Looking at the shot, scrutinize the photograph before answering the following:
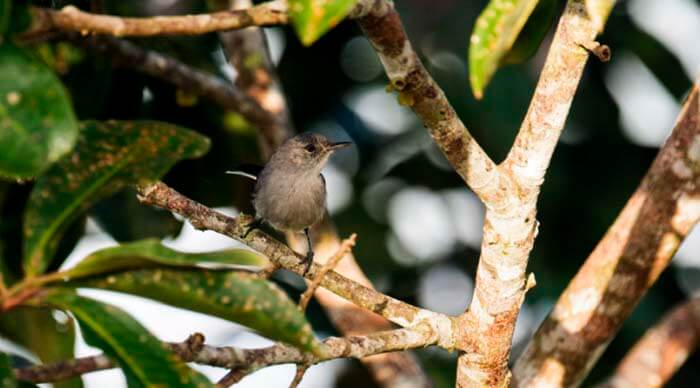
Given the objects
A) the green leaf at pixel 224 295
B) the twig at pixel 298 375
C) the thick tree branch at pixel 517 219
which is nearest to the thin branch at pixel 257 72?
the thick tree branch at pixel 517 219

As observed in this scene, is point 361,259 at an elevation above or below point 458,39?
below

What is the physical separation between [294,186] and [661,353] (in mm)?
2050

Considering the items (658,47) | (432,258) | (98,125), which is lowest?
(432,258)

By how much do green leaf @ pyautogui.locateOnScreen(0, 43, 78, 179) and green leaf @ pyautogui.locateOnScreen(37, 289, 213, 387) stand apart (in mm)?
276

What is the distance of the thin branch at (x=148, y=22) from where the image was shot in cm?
207

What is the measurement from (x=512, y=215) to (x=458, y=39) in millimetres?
2975

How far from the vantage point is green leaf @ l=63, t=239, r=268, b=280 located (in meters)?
1.89

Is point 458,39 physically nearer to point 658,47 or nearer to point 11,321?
point 658,47

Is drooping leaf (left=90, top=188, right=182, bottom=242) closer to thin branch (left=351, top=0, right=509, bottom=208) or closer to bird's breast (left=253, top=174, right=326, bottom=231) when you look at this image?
bird's breast (left=253, top=174, right=326, bottom=231)

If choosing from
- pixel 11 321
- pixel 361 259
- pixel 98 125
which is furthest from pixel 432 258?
pixel 98 125

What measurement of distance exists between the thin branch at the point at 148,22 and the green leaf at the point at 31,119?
19cm

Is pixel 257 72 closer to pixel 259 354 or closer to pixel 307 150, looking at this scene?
pixel 307 150

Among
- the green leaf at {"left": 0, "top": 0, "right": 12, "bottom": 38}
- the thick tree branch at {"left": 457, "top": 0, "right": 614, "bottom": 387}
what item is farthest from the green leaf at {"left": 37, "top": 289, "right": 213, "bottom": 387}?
the thick tree branch at {"left": 457, "top": 0, "right": 614, "bottom": 387}

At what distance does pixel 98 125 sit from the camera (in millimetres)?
2162
